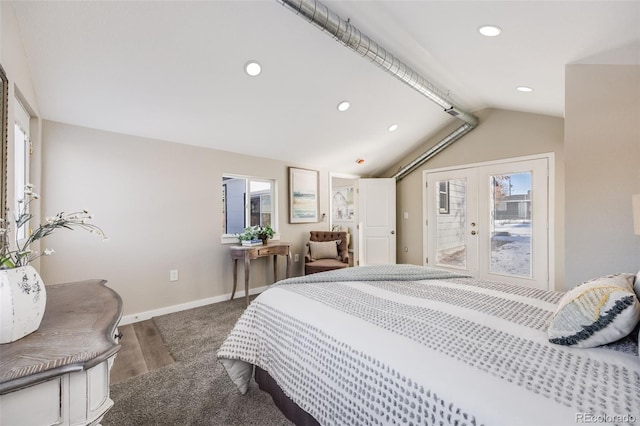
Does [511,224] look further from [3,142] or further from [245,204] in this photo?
[3,142]

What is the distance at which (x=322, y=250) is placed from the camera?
4.42 m

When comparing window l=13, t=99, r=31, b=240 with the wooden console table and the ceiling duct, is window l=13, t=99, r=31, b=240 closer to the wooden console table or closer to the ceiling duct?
the wooden console table

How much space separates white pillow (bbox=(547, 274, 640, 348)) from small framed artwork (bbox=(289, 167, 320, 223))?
3.79m

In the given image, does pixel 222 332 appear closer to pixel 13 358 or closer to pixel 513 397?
pixel 13 358

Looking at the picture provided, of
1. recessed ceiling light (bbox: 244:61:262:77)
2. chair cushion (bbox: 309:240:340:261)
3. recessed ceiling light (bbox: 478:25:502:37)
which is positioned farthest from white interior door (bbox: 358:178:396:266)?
recessed ceiling light (bbox: 478:25:502:37)

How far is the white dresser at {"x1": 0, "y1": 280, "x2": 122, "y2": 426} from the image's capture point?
69 cm

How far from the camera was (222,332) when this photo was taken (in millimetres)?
2822

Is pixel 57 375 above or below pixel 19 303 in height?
below

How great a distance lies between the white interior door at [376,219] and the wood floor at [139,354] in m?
3.57

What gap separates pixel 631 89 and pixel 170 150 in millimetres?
4252

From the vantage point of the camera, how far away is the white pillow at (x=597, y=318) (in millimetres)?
Result: 973

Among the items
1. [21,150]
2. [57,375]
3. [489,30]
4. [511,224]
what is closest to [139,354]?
[21,150]

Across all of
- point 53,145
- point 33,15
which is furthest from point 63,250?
point 33,15

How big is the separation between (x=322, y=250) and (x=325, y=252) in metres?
0.06
